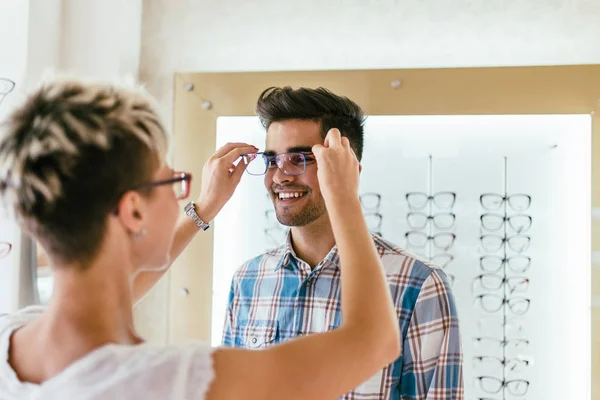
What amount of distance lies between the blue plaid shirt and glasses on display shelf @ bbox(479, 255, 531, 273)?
0.71 m

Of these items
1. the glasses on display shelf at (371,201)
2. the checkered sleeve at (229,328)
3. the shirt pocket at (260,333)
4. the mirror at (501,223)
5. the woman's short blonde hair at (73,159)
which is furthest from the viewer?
the glasses on display shelf at (371,201)

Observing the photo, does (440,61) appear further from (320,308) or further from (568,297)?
(320,308)

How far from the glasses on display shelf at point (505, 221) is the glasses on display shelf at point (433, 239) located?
0.38 ft

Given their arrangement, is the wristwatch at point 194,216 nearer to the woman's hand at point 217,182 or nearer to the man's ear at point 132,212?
the woman's hand at point 217,182

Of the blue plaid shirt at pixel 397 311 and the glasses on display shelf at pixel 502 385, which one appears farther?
the glasses on display shelf at pixel 502 385

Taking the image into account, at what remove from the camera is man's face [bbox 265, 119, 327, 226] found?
1.54 metres

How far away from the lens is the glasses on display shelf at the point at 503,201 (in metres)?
2.05

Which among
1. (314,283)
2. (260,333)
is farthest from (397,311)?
(260,333)

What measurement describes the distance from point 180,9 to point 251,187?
2.38 ft

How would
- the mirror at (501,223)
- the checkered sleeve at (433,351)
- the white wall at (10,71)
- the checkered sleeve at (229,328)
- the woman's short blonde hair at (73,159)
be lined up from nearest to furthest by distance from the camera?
the woman's short blonde hair at (73,159), the checkered sleeve at (433,351), the checkered sleeve at (229,328), the white wall at (10,71), the mirror at (501,223)

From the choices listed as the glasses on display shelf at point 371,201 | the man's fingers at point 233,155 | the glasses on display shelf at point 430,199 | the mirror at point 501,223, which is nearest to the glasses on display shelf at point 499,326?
the mirror at point 501,223

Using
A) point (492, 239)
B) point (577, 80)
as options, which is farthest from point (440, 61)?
point (492, 239)

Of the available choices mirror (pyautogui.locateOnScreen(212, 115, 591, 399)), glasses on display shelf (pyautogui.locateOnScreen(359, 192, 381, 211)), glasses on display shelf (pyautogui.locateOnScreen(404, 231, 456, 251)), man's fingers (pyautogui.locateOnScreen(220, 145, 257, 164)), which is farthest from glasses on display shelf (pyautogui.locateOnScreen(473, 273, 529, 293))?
man's fingers (pyautogui.locateOnScreen(220, 145, 257, 164))

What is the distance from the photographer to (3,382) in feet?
2.77
